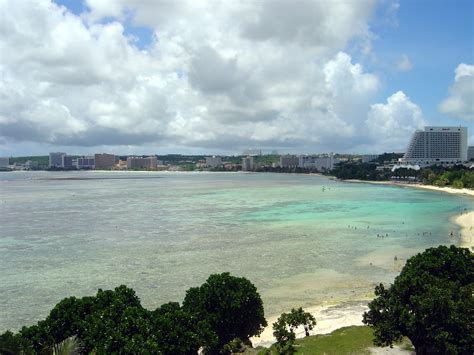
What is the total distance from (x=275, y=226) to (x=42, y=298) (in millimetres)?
43915

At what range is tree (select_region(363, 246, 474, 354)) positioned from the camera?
844 inches

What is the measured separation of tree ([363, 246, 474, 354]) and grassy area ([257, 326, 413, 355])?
1.80 meters

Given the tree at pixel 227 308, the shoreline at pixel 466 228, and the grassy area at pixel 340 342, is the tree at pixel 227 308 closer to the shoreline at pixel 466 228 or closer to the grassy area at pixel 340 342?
the grassy area at pixel 340 342

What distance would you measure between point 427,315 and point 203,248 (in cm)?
3895

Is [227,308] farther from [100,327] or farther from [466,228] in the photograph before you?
[466,228]

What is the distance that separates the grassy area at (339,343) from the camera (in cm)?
2489

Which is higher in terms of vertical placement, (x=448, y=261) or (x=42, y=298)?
(x=448, y=261)

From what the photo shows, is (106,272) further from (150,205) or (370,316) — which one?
(150,205)

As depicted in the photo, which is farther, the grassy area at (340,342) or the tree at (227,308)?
the tree at (227,308)

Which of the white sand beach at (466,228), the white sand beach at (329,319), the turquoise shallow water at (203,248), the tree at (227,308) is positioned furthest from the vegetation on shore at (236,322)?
the white sand beach at (466,228)

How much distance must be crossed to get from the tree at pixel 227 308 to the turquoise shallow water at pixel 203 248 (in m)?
9.37

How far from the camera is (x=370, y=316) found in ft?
81.9

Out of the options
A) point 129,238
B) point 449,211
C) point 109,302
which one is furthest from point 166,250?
point 449,211

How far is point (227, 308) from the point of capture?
25.7 meters
